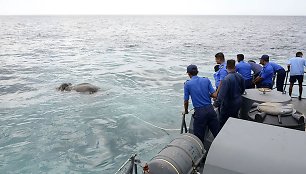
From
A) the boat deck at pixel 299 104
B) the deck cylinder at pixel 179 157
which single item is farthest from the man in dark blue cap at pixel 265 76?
the deck cylinder at pixel 179 157

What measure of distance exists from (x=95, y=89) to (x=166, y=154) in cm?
Result: 1478

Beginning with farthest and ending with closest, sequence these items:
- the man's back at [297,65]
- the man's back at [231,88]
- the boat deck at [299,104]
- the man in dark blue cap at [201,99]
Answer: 1. the man's back at [297,65]
2. the boat deck at [299,104]
3. the man's back at [231,88]
4. the man in dark blue cap at [201,99]

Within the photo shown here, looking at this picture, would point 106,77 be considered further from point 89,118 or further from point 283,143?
point 283,143

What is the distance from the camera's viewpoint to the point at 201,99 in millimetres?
7059

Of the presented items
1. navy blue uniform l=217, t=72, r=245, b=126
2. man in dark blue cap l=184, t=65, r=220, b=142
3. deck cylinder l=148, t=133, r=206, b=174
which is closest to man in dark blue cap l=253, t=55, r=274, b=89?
navy blue uniform l=217, t=72, r=245, b=126

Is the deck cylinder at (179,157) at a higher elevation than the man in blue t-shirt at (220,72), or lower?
lower

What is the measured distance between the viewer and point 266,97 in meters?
8.48

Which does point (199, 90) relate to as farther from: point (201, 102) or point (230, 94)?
point (230, 94)


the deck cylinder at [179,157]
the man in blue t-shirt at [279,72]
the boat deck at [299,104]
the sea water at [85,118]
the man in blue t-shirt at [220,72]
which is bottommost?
the sea water at [85,118]

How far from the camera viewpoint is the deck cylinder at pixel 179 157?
5105 millimetres

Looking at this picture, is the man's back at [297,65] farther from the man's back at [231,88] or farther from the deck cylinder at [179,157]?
the deck cylinder at [179,157]

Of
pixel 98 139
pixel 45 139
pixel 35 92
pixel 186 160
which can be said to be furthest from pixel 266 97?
pixel 35 92

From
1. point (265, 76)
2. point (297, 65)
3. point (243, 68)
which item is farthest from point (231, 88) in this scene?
point (297, 65)

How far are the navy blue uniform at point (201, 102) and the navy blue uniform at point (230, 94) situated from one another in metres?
0.48
